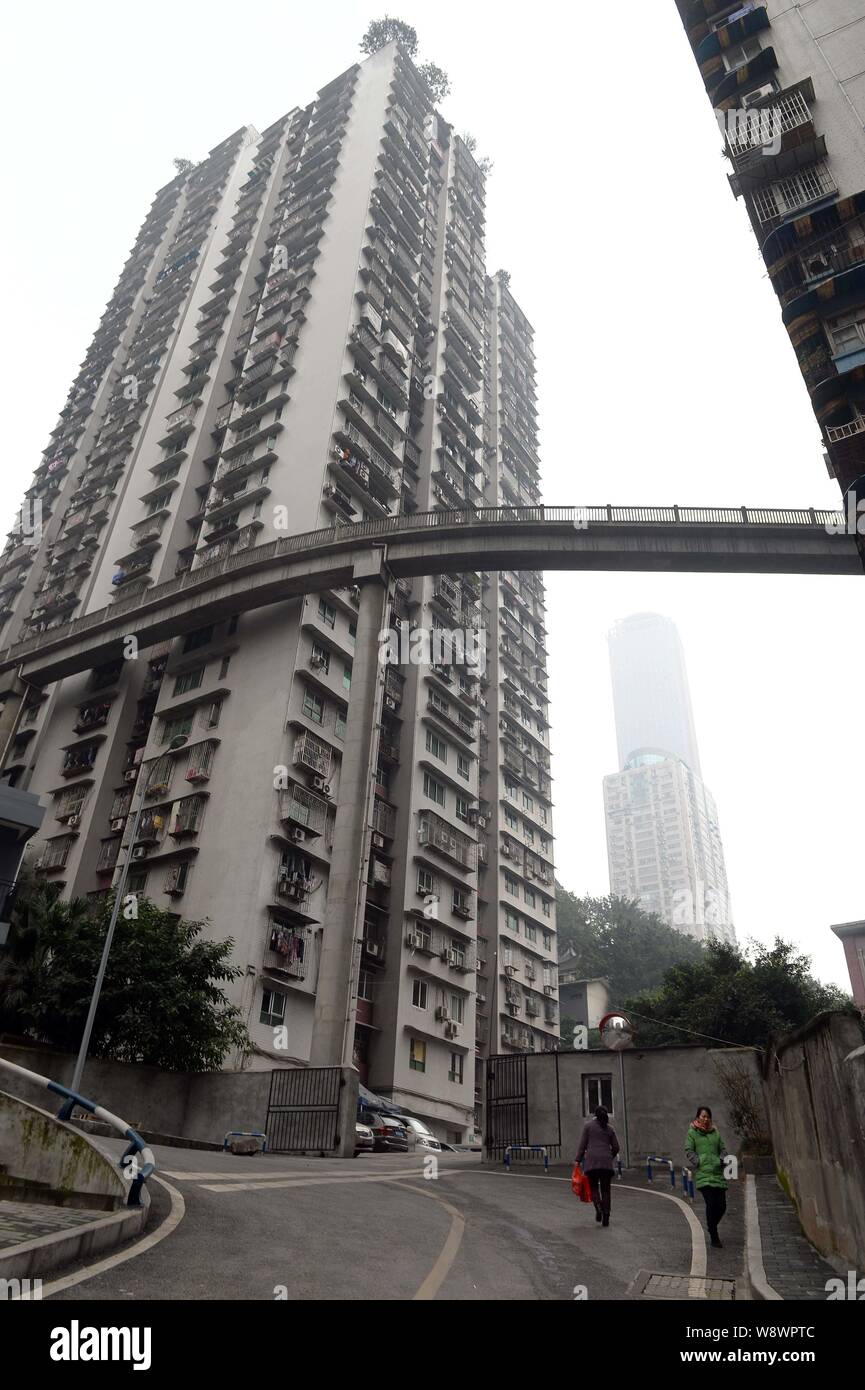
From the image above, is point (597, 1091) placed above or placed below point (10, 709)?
below

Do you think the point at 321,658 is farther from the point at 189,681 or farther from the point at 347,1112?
the point at 347,1112

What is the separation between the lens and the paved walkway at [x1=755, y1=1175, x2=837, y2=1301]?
6.87m

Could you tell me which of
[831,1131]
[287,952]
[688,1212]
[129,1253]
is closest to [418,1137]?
[287,952]

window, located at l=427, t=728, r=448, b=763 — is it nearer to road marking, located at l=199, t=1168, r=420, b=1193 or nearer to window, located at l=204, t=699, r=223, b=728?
window, located at l=204, t=699, r=223, b=728

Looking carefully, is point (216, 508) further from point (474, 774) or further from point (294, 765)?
point (474, 774)

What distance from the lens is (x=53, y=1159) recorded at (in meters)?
9.50

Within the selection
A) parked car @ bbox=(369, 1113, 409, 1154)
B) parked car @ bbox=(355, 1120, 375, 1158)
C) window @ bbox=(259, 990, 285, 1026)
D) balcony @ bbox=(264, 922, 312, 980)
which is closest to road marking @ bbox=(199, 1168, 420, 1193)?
parked car @ bbox=(355, 1120, 375, 1158)

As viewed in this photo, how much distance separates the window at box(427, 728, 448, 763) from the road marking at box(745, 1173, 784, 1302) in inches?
1417

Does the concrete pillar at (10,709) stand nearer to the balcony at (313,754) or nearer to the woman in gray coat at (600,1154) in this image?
the balcony at (313,754)

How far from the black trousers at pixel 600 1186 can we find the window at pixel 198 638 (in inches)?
1457

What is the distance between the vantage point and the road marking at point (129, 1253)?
573 cm

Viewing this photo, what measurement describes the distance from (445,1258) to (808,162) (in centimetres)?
3438
